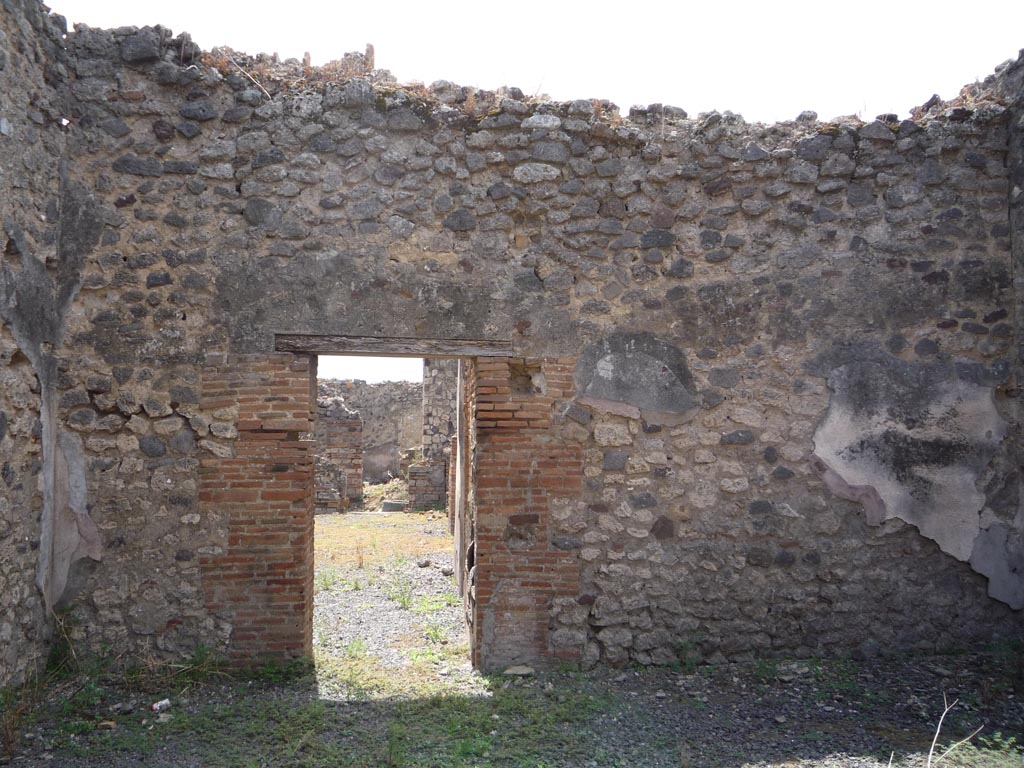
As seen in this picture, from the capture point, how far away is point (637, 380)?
17.1 ft

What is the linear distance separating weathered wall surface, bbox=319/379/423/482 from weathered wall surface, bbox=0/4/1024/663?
15.5 meters

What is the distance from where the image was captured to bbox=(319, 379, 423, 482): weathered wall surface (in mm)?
20594

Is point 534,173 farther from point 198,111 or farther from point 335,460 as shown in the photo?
point 335,460

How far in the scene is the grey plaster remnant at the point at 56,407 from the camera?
4.61 m

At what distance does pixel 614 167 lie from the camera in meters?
5.30

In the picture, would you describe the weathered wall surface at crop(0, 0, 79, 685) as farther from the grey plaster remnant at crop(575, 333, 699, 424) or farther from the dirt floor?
the grey plaster remnant at crop(575, 333, 699, 424)

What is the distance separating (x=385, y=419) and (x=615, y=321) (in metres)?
16.1

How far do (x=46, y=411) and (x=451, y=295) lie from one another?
259 centimetres

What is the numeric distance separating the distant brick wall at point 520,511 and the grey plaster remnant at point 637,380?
17 centimetres

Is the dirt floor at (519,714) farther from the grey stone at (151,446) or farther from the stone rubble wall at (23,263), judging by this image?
the grey stone at (151,446)

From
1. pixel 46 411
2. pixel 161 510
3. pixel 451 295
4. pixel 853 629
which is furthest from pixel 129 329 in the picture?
pixel 853 629

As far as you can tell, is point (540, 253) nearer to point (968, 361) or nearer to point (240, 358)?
point (240, 358)

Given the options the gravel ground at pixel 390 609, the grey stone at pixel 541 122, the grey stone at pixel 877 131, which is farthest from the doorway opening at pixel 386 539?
the grey stone at pixel 877 131

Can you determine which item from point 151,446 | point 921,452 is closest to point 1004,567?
point 921,452
